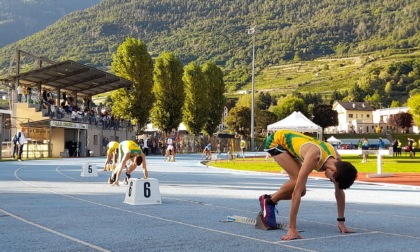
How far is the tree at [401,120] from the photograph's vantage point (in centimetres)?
17125

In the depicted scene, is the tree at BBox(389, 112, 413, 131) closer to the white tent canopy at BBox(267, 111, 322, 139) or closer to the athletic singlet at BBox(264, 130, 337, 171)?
the white tent canopy at BBox(267, 111, 322, 139)

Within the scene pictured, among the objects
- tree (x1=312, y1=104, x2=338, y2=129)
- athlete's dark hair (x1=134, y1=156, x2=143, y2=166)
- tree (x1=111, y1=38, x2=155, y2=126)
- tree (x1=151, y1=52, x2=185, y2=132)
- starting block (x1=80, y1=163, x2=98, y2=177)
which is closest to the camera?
athlete's dark hair (x1=134, y1=156, x2=143, y2=166)

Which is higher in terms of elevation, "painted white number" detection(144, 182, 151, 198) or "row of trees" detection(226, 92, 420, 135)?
"row of trees" detection(226, 92, 420, 135)

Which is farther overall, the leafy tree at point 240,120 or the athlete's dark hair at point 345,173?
the leafy tree at point 240,120

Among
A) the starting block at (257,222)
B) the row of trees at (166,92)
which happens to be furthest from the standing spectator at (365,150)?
the starting block at (257,222)

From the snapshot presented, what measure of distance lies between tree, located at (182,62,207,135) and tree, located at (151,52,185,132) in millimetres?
6480

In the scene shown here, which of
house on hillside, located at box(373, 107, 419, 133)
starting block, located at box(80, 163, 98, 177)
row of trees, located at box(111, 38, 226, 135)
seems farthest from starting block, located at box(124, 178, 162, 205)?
house on hillside, located at box(373, 107, 419, 133)

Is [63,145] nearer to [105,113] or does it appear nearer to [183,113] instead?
[105,113]

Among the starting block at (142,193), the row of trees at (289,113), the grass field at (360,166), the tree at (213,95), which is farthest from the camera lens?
the row of trees at (289,113)

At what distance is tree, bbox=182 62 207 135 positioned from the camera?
85625mm

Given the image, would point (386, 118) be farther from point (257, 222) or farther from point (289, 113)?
point (257, 222)

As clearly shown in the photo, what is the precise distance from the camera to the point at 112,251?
22.9 feet

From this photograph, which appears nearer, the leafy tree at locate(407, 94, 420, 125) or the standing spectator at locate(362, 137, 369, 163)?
the standing spectator at locate(362, 137, 369, 163)

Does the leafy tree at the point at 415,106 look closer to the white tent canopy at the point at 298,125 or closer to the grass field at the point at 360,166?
the white tent canopy at the point at 298,125
